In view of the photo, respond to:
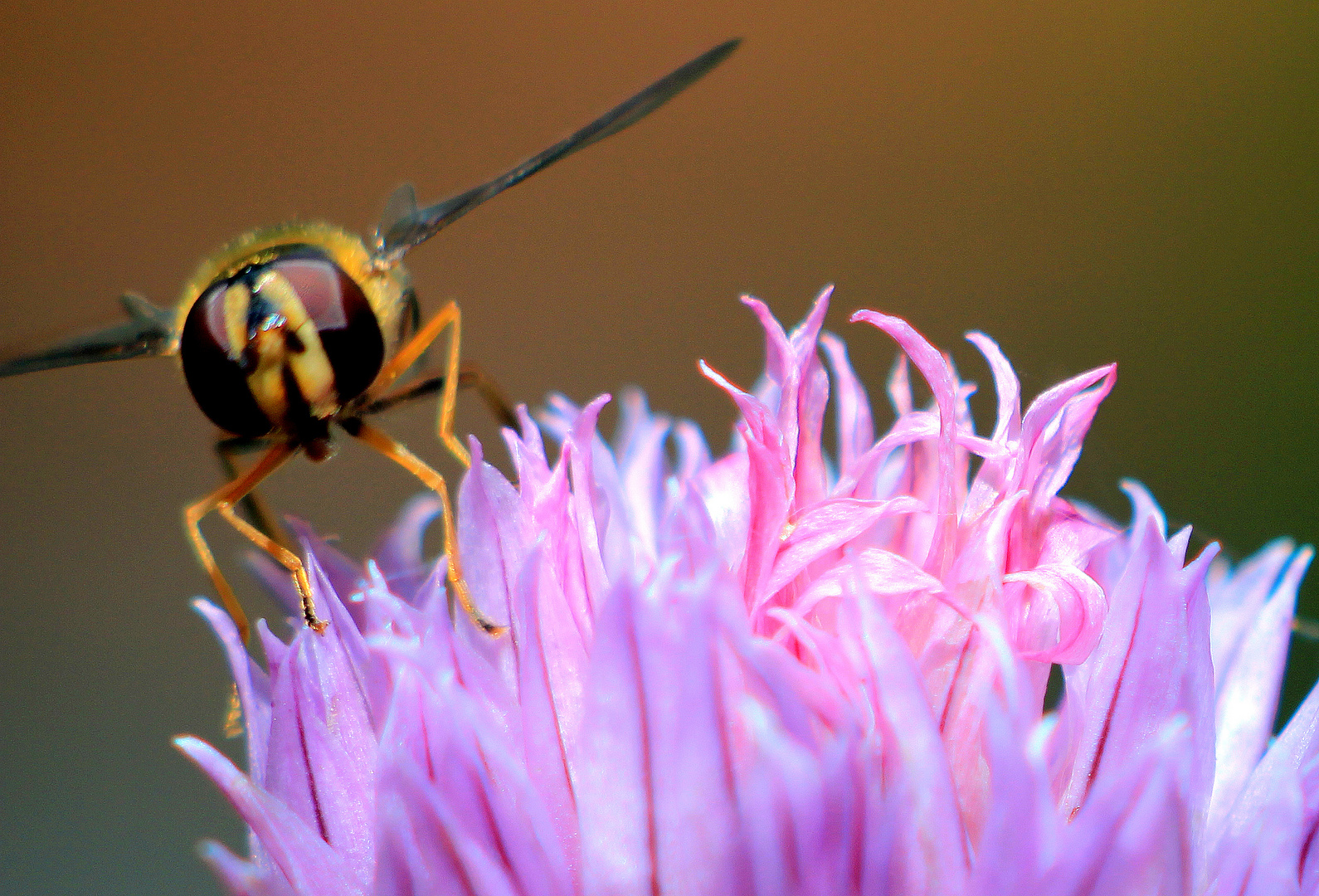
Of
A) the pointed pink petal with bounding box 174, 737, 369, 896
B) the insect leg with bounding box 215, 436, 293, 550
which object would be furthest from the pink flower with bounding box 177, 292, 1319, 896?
the insect leg with bounding box 215, 436, 293, 550

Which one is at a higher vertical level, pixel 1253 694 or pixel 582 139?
pixel 582 139

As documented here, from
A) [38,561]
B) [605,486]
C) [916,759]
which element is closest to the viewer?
[916,759]

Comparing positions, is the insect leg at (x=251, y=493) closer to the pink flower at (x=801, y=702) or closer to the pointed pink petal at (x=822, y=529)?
the pink flower at (x=801, y=702)

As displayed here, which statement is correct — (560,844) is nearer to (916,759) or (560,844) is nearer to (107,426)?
(916,759)

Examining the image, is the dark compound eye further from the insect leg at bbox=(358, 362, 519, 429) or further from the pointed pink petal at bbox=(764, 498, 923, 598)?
the pointed pink petal at bbox=(764, 498, 923, 598)

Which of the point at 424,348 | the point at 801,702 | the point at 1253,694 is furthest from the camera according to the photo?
the point at 424,348

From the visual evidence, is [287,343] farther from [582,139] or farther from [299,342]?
[582,139]

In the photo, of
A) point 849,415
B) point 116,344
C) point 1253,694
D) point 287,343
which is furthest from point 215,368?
point 1253,694

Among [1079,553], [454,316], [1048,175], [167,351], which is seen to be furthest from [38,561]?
[1048,175]

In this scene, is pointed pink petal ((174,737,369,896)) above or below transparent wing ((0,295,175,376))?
below
